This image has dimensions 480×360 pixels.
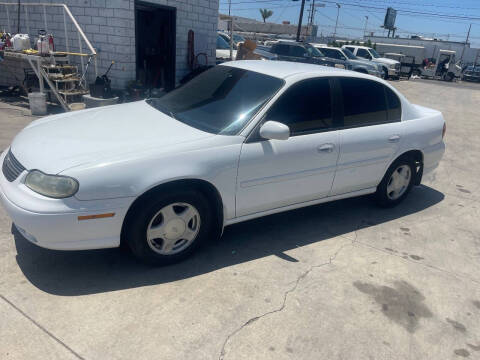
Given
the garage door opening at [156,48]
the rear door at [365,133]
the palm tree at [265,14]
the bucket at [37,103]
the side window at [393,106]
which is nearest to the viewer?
the rear door at [365,133]

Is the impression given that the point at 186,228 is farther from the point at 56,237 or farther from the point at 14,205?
the point at 14,205

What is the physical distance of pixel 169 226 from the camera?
3.17 metres

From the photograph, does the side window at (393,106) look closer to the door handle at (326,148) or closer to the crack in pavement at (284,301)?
the door handle at (326,148)

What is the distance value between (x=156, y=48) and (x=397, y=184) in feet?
28.2

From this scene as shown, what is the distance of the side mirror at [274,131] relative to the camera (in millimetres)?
3236

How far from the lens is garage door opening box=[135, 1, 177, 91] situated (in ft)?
34.5

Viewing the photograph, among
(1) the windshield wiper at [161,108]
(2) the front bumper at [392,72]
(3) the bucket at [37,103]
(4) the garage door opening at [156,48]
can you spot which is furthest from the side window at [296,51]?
(1) the windshield wiper at [161,108]

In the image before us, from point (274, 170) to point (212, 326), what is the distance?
1431mm

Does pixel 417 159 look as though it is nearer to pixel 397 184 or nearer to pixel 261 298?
pixel 397 184

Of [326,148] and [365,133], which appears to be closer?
[326,148]

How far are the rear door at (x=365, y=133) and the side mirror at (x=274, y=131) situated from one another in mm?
896

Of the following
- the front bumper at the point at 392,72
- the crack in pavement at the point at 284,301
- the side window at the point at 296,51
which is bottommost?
the crack in pavement at the point at 284,301

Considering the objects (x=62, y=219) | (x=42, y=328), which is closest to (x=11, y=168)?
(x=62, y=219)

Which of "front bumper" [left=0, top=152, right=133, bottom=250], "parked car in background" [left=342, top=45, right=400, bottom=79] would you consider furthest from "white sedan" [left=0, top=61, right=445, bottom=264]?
"parked car in background" [left=342, top=45, right=400, bottom=79]
